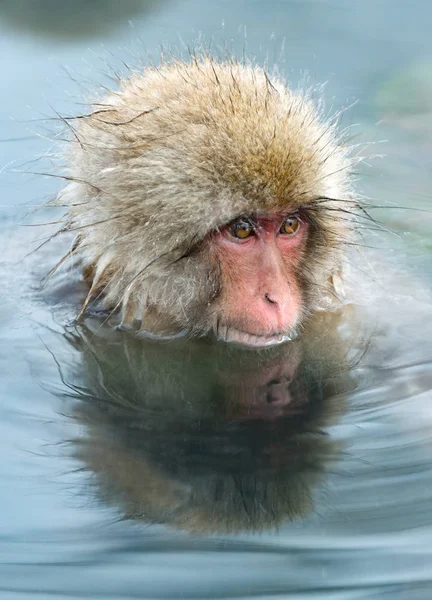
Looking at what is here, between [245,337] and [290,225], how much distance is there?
18.0 inches

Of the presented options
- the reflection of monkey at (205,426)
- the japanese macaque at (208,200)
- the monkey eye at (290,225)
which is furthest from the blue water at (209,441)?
the monkey eye at (290,225)

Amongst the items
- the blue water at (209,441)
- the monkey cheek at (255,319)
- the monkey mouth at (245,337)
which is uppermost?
the monkey cheek at (255,319)

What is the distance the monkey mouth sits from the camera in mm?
3690

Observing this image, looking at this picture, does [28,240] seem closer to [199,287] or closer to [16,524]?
A: [199,287]

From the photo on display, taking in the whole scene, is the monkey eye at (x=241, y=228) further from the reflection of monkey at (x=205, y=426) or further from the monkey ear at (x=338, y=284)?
the monkey ear at (x=338, y=284)

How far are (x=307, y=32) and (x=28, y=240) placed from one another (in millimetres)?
2462

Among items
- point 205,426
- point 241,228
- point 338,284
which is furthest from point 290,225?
point 205,426

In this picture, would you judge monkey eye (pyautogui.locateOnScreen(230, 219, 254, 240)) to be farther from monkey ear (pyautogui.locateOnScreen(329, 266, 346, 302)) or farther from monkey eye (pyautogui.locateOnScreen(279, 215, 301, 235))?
monkey ear (pyautogui.locateOnScreen(329, 266, 346, 302))

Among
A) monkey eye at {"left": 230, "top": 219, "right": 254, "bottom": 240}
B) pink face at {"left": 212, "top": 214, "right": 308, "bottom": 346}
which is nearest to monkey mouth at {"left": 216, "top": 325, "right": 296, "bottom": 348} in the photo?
pink face at {"left": 212, "top": 214, "right": 308, "bottom": 346}

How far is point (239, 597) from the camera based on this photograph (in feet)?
7.47

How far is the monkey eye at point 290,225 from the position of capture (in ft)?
12.2

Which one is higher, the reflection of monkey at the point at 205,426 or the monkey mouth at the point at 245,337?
the monkey mouth at the point at 245,337

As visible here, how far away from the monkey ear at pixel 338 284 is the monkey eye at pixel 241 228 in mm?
629

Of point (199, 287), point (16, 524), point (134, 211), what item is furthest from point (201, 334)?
point (16, 524)
